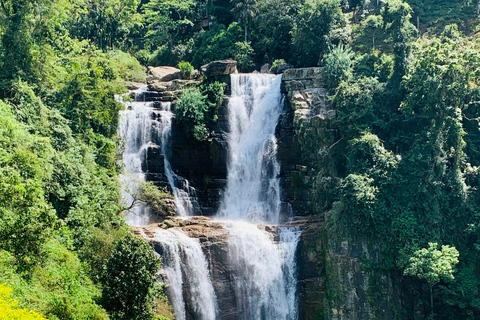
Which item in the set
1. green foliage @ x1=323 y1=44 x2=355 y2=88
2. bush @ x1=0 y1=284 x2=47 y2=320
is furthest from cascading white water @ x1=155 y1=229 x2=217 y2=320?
green foliage @ x1=323 y1=44 x2=355 y2=88

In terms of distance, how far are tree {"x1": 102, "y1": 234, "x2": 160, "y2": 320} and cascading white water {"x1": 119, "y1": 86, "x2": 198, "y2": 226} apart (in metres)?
9.00

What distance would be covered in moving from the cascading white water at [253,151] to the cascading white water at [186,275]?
624 cm

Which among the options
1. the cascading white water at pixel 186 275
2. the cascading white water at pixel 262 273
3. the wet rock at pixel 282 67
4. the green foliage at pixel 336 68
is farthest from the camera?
the wet rock at pixel 282 67

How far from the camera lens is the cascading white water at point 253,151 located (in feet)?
122

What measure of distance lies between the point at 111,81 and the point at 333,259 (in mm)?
18101

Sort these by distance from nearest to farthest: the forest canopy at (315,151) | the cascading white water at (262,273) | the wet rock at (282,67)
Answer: the forest canopy at (315,151) < the cascading white water at (262,273) < the wet rock at (282,67)

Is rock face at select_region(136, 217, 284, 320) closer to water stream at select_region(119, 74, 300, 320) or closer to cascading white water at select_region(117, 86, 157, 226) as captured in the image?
water stream at select_region(119, 74, 300, 320)

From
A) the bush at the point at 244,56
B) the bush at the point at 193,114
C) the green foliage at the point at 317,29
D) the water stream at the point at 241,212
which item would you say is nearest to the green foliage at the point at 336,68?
the water stream at the point at 241,212

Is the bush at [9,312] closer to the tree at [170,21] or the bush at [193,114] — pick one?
the bush at [193,114]

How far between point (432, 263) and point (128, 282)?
1472 centimetres

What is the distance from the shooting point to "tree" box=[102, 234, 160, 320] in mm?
26125

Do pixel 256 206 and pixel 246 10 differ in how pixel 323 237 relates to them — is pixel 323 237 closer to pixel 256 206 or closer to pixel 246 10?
pixel 256 206

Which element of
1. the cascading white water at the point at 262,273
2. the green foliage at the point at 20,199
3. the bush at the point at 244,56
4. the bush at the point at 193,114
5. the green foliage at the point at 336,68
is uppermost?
the bush at the point at 244,56

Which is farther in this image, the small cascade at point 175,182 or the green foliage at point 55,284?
the small cascade at point 175,182
